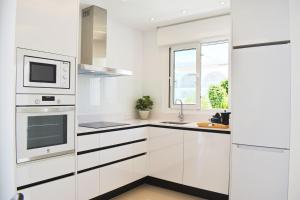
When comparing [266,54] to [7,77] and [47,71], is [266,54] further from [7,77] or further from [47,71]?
[7,77]

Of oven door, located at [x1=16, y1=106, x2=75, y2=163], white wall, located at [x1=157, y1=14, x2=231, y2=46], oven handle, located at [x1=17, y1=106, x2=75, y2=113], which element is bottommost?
oven door, located at [x1=16, y1=106, x2=75, y2=163]

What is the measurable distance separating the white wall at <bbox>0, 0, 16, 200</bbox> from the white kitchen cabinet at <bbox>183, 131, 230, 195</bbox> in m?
1.98

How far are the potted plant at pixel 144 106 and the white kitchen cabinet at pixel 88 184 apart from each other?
1514 millimetres

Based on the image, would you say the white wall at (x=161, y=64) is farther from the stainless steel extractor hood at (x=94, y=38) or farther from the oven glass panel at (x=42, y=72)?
the oven glass panel at (x=42, y=72)

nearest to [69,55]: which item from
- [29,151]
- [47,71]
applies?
[47,71]

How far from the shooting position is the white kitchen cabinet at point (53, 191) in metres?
1.80

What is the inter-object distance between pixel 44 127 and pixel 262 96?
2.09m

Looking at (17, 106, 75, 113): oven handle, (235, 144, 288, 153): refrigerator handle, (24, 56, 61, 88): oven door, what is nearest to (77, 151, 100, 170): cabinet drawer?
(17, 106, 75, 113): oven handle

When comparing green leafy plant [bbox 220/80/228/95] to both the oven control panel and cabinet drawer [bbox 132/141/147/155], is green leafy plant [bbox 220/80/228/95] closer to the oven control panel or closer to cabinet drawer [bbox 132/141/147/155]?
cabinet drawer [bbox 132/141/147/155]

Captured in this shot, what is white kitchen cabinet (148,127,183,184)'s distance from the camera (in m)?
2.96

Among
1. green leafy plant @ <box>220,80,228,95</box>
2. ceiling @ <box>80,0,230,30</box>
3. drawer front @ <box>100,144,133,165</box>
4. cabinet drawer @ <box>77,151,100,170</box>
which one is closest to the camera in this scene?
cabinet drawer @ <box>77,151,100,170</box>

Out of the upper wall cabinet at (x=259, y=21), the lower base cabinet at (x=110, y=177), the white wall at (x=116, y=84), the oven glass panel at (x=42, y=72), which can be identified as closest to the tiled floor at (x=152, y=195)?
the lower base cabinet at (x=110, y=177)

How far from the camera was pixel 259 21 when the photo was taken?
2.17 m

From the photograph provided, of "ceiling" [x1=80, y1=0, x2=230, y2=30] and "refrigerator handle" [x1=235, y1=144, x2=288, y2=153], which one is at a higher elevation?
"ceiling" [x1=80, y1=0, x2=230, y2=30]
